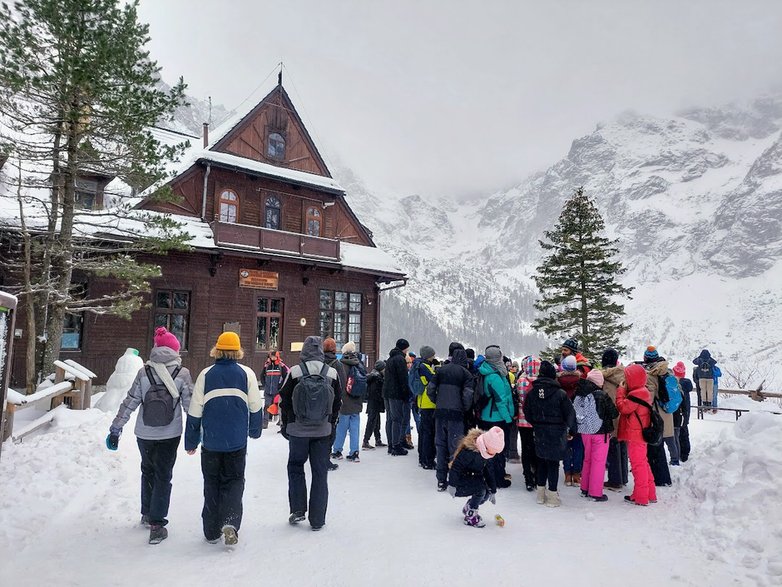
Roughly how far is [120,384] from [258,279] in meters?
8.01

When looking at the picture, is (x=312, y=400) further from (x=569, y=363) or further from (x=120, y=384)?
(x=120, y=384)

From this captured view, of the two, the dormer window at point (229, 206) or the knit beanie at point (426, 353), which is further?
the dormer window at point (229, 206)

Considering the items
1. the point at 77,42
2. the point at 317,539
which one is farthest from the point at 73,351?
the point at 317,539

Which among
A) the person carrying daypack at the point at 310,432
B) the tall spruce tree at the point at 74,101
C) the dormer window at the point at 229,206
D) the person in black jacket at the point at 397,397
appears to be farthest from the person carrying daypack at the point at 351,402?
the dormer window at the point at 229,206

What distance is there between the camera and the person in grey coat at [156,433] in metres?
4.70

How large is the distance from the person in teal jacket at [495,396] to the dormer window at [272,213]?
14.4 meters

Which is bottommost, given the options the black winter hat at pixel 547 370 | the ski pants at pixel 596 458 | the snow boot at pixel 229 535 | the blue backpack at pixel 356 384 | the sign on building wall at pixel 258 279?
the snow boot at pixel 229 535

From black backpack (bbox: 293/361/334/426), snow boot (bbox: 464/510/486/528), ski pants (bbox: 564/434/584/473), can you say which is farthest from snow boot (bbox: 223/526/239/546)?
ski pants (bbox: 564/434/584/473)

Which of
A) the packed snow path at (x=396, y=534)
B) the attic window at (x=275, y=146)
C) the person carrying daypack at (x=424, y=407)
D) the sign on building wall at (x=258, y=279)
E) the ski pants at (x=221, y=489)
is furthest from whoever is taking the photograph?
the attic window at (x=275, y=146)

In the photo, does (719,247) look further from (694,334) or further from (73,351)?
(73,351)

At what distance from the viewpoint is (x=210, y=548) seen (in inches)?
177

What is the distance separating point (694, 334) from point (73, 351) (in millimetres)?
160880

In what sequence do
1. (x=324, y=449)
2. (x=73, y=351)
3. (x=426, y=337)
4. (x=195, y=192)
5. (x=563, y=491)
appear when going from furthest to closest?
(x=426, y=337) → (x=195, y=192) → (x=73, y=351) → (x=563, y=491) → (x=324, y=449)

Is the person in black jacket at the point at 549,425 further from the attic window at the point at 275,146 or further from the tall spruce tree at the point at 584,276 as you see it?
the attic window at the point at 275,146
